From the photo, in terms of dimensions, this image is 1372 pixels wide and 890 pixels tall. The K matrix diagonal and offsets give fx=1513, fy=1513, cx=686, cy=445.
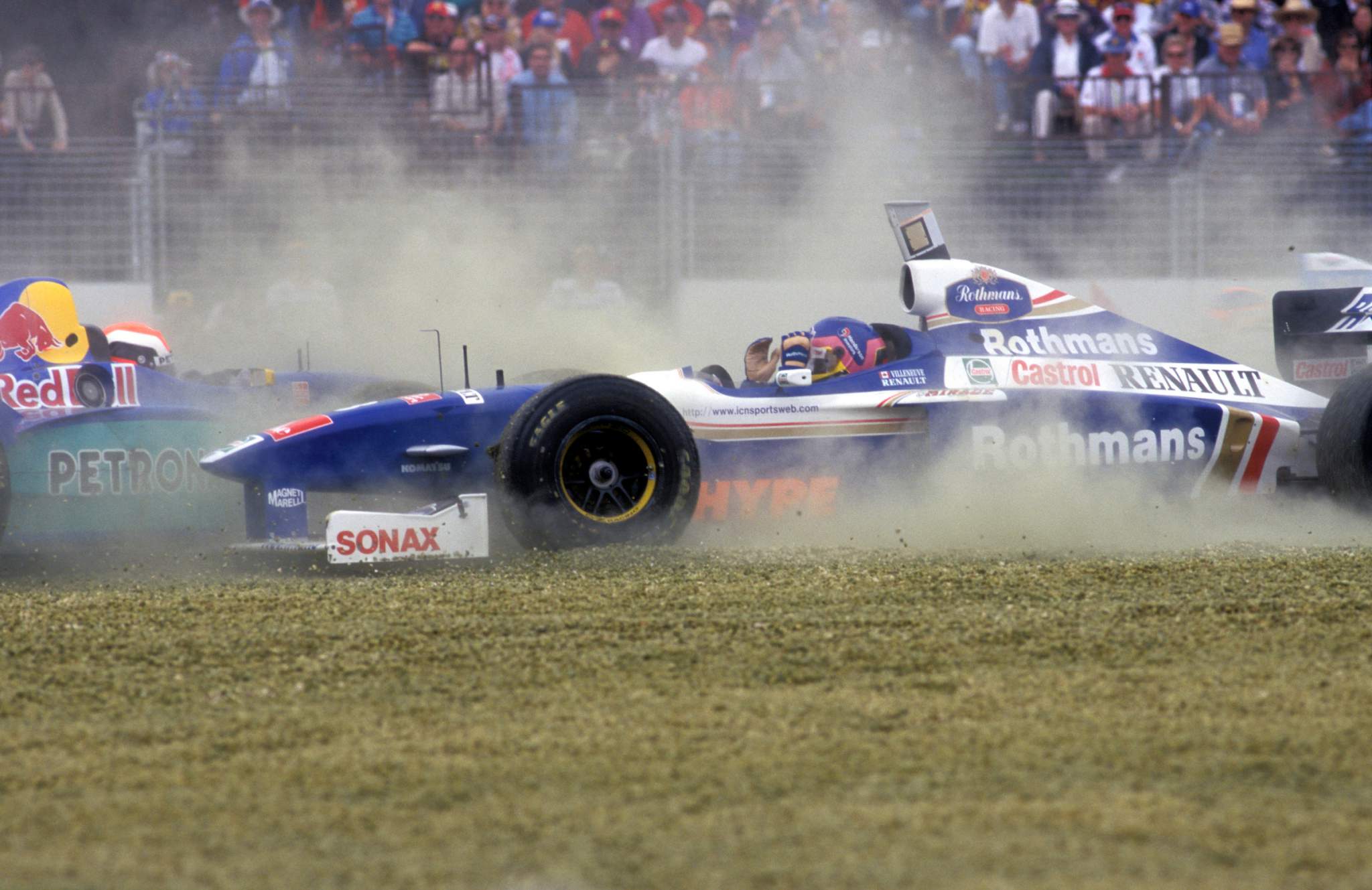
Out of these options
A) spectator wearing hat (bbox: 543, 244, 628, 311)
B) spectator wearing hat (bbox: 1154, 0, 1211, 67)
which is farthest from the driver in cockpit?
spectator wearing hat (bbox: 1154, 0, 1211, 67)

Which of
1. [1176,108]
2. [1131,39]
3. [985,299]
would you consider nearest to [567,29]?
[1131,39]

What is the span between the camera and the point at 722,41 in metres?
15.0

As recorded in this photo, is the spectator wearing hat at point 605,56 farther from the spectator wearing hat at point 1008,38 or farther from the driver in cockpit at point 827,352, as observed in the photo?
the driver in cockpit at point 827,352

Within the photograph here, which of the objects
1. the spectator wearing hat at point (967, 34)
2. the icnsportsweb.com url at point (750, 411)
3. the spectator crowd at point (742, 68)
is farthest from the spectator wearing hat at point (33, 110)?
the icnsportsweb.com url at point (750, 411)

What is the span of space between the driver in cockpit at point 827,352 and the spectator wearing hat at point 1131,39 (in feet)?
28.9

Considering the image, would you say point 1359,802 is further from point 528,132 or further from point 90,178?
point 90,178

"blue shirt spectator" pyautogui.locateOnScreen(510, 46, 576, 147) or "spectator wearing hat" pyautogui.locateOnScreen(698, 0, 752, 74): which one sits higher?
"spectator wearing hat" pyautogui.locateOnScreen(698, 0, 752, 74)

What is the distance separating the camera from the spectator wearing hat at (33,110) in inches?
561

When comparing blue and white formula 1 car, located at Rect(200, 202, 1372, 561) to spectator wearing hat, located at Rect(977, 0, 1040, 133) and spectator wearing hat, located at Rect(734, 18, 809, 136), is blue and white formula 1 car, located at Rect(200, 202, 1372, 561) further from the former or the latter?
spectator wearing hat, located at Rect(977, 0, 1040, 133)

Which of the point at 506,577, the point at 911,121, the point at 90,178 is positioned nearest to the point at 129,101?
the point at 90,178

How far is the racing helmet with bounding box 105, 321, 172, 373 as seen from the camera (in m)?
8.07

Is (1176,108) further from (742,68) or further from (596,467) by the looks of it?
(596,467)

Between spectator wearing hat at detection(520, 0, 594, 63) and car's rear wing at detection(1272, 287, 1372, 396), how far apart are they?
8698mm

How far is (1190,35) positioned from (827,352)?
984 centimetres
